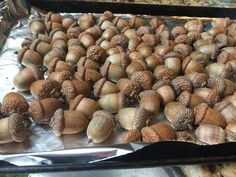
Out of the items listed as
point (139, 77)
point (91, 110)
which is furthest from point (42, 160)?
point (139, 77)

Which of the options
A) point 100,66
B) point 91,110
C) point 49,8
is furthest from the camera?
point 49,8

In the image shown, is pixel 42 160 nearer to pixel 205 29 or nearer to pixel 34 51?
pixel 34 51

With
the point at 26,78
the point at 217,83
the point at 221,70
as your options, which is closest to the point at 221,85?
the point at 217,83

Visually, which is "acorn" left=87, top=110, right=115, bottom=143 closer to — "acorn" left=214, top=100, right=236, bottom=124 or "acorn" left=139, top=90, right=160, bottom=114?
"acorn" left=139, top=90, right=160, bottom=114

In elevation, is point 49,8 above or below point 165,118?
above

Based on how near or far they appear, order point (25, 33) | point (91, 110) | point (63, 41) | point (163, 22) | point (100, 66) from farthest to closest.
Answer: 1. point (163, 22)
2. point (25, 33)
3. point (63, 41)
4. point (100, 66)
5. point (91, 110)

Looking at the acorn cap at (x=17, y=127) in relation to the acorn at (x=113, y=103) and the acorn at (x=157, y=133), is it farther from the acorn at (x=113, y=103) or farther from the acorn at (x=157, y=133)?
the acorn at (x=157, y=133)

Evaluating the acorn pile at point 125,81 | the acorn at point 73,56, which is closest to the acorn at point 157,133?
the acorn pile at point 125,81
